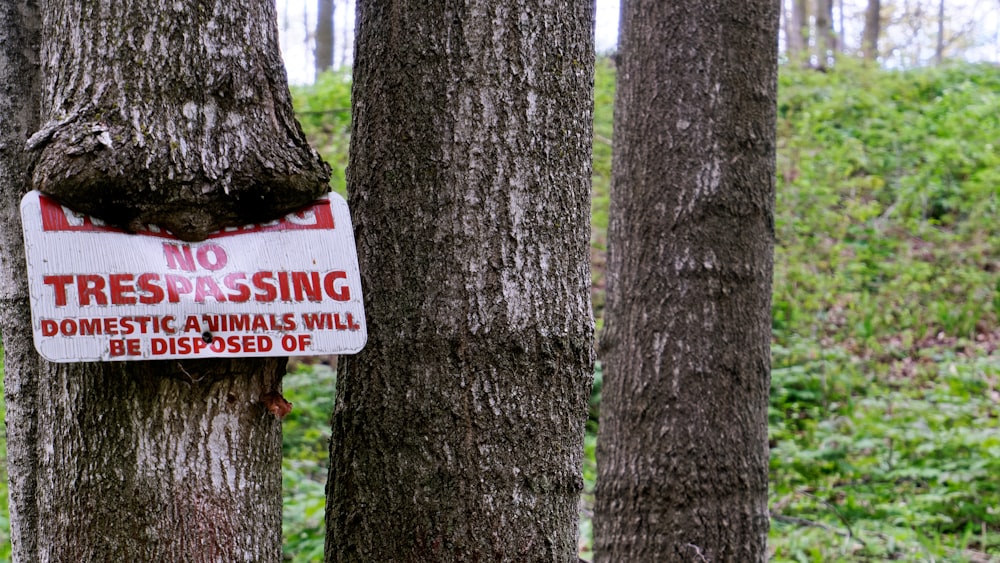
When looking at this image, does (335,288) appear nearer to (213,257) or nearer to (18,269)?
(213,257)

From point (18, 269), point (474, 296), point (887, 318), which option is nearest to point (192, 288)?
point (474, 296)

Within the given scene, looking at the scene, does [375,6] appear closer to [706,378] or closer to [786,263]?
[706,378]

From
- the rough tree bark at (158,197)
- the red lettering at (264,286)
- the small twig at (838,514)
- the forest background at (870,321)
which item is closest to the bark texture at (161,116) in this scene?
the rough tree bark at (158,197)

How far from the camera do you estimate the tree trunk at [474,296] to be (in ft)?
4.87

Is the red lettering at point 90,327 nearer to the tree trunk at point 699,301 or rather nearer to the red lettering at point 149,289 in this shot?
the red lettering at point 149,289

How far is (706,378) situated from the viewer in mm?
3160

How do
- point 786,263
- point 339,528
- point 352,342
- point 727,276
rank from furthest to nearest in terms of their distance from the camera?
point 786,263 < point 727,276 < point 339,528 < point 352,342

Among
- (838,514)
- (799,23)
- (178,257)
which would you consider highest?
(799,23)

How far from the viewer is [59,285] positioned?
1262 mm

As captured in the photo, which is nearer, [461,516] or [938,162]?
[461,516]

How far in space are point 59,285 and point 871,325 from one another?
8.27 metres

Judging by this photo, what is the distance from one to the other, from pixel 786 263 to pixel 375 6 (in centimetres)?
788

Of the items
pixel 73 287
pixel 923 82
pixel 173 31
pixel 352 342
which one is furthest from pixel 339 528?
pixel 923 82

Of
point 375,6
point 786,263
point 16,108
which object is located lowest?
point 786,263
